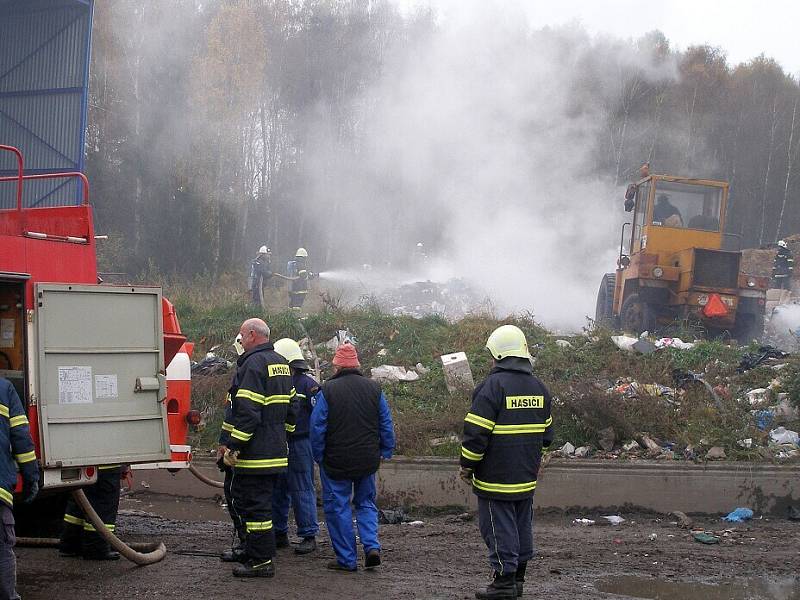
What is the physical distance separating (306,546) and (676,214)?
11364 mm

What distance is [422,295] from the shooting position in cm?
2125

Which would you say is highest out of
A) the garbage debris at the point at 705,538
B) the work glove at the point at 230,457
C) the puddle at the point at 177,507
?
the work glove at the point at 230,457

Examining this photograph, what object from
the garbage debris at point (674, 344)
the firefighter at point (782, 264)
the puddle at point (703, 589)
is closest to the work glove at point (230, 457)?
the puddle at point (703, 589)

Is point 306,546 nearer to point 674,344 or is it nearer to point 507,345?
point 507,345

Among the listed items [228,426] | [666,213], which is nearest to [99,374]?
[228,426]

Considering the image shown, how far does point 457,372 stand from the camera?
1086 centimetres

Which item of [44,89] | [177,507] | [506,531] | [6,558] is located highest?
[44,89]

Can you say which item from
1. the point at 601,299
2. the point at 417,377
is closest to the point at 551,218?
the point at 601,299

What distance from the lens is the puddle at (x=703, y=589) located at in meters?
5.77

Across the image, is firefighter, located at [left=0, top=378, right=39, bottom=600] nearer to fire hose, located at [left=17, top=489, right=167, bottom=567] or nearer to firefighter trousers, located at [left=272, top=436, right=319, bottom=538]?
fire hose, located at [left=17, top=489, right=167, bottom=567]

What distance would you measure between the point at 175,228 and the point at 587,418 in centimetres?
2059

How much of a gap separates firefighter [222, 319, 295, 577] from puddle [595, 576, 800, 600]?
7.50ft

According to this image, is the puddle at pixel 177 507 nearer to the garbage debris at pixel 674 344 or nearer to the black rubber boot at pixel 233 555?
the black rubber boot at pixel 233 555

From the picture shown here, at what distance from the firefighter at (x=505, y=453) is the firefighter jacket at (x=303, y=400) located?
1912 mm
